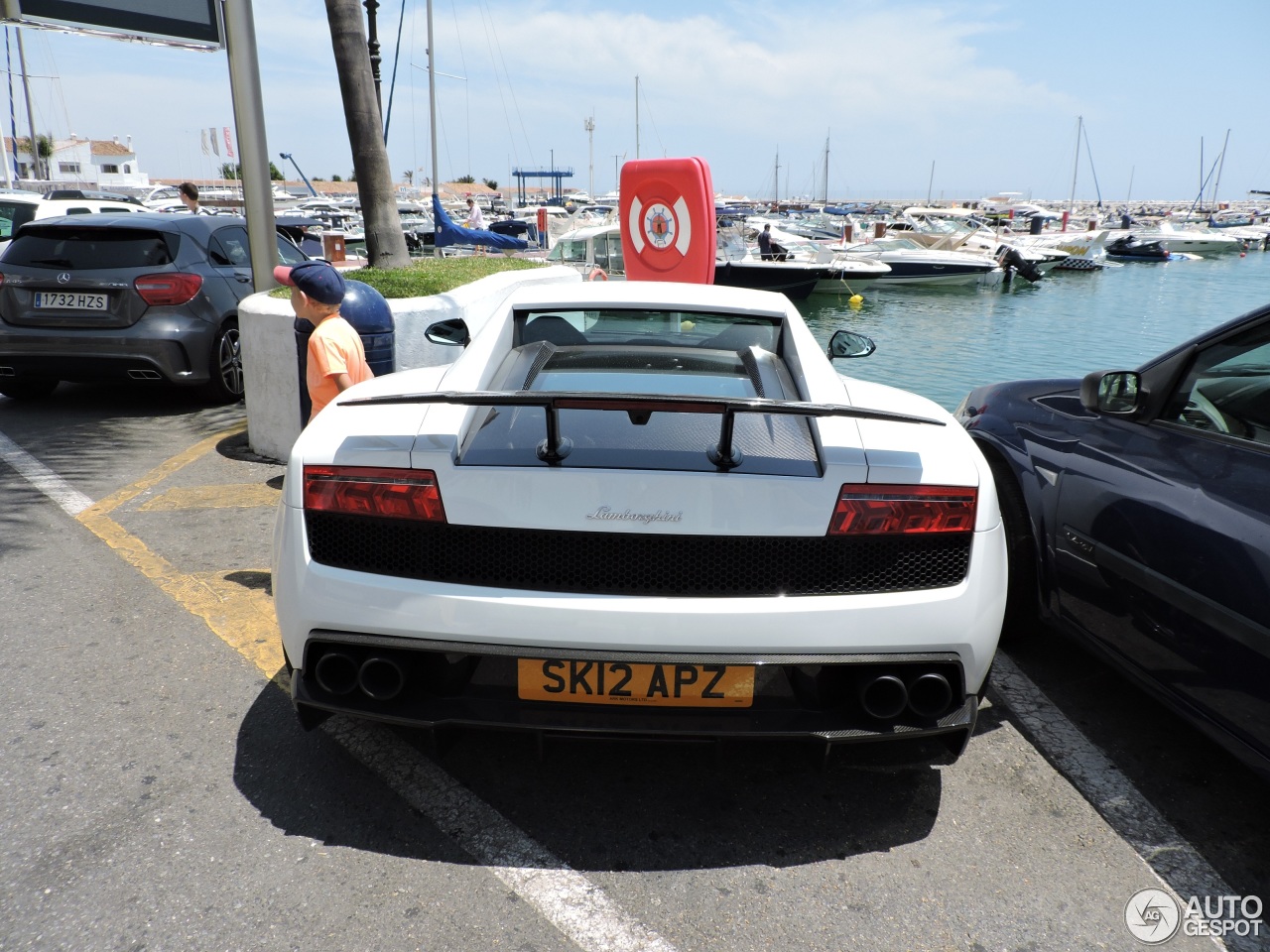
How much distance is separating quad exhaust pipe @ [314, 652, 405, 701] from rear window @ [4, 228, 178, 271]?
6086 mm

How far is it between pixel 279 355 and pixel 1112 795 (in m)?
5.34

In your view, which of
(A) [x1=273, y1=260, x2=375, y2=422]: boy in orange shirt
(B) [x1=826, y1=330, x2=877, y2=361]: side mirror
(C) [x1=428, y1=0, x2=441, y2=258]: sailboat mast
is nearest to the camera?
(B) [x1=826, y1=330, x2=877, y2=361]: side mirror

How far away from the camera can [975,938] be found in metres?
2.17

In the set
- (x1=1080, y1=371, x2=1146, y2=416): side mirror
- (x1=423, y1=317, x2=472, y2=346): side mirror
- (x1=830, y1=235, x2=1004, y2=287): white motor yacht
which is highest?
(x1=423, y1=317, x2=472, y2=346): side mirror

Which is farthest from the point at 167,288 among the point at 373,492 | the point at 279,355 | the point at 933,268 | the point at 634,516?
the point at 933,268

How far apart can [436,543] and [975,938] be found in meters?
1.58

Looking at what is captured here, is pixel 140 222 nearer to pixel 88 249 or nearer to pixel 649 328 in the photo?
pixel 88 249

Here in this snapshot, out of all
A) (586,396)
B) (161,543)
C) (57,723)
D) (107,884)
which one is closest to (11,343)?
(161,543)

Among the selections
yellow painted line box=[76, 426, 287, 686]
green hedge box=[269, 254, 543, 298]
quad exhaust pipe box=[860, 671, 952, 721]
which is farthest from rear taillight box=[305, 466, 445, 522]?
green hedge box=[269, 254, 543, 298]

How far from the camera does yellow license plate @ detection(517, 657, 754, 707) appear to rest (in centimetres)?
223

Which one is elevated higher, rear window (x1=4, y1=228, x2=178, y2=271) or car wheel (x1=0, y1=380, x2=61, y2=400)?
rear window (x1=4, y1=228, x2=178, y2=271)

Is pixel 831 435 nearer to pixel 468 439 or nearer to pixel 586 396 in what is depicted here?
pixel 586 396

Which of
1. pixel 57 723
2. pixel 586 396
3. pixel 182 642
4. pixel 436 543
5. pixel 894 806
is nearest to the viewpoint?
pixel 586 396

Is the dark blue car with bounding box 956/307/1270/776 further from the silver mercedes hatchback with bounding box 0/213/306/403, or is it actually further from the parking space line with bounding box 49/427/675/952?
the silver mercedes hatchback with bounding box 0/213/306/403
